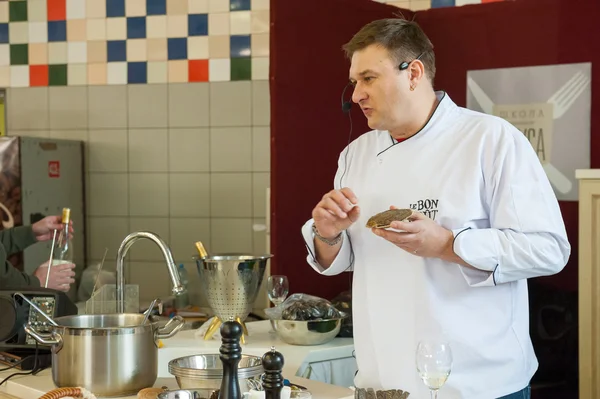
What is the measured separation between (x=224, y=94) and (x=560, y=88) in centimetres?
182

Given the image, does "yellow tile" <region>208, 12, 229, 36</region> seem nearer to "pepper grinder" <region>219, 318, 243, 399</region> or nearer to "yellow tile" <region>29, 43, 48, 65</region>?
"yellow tile" <region>29, 43, 48, 65</region>

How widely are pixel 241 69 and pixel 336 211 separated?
8.72ft

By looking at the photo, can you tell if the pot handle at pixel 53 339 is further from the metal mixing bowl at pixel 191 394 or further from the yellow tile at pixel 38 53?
the yellow tile at pixel 38 53

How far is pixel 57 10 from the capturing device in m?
4.92

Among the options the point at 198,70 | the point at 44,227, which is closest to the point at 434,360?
the point at 44,227

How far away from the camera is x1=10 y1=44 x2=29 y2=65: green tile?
4977 mm

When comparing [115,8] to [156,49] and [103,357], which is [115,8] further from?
[103,357]

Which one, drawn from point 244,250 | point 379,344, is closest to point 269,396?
point 379,344

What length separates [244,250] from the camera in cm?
467

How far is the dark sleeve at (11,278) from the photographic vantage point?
2.89 meters

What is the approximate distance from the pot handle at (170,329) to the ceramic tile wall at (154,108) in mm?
2336

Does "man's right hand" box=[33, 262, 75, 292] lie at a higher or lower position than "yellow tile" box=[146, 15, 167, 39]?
lower

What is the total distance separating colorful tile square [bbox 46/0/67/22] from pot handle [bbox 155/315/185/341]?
10.4 feet

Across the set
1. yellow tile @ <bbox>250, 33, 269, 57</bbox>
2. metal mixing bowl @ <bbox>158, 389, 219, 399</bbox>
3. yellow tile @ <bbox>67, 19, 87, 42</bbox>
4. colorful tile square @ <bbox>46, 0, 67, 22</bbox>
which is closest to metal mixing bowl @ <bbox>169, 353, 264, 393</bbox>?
metal mixing bowl @ <bbox>158, 389, 219, 399</bbox>
